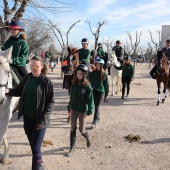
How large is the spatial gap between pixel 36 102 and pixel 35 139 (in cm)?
55

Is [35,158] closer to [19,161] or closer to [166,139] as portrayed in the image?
[19,161]

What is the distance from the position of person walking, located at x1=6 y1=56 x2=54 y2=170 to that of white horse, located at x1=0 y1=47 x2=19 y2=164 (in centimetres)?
18

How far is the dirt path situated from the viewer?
4.08 m

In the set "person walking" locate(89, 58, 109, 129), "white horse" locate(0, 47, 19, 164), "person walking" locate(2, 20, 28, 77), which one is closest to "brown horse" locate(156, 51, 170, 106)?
"person walking" locate(89, 58, 109, 129)

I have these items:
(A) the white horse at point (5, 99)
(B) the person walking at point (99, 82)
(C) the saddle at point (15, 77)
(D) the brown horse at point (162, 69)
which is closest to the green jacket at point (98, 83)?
(B) the person walking at point (99, 82)

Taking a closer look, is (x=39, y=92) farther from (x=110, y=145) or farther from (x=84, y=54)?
(x=84, y=54)

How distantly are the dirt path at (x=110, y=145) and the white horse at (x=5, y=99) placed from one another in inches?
28.1

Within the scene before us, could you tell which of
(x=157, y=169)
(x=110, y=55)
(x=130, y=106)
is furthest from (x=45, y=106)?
(x=110, y=55)

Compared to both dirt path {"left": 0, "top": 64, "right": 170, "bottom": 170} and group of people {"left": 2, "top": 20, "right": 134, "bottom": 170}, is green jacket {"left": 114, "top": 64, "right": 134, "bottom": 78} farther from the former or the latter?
group of people {"left": 2, "top": 20, "right": 134, "bottom": 170}

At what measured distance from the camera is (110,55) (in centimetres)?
1143

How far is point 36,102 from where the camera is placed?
310 cm

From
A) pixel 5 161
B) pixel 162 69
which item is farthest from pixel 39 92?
pixel 162 69

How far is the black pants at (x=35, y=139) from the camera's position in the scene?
3.16 m

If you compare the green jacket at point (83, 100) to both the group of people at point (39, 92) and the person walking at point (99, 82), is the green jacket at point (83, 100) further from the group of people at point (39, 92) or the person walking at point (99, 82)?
the person walking at point (99, 82)
